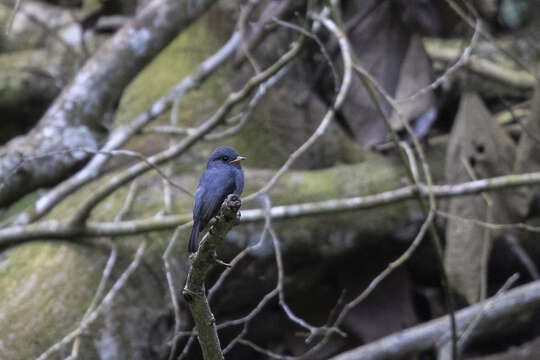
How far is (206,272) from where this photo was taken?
1689 mm

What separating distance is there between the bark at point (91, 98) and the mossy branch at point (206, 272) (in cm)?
235

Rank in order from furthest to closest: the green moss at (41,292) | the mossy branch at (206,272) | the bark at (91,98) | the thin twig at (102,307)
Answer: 1. the bark at (91,98)
2. the green moss at (41,292)
3. the thin twig at (102,307)
4. the mossy branch at (206,272)

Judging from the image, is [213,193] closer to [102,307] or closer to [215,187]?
[215,187]

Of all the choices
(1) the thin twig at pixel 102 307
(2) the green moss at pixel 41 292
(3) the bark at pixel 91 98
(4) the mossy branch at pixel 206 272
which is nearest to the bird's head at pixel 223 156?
(4) the mossy branch at pixel 206 272

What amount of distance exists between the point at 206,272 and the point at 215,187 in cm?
57

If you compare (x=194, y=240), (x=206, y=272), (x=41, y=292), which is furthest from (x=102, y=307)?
(x=206, y=272)

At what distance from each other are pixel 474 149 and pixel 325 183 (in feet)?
3.23

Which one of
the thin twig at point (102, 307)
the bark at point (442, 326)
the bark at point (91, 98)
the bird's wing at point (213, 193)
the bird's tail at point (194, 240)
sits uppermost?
the bark at point (91, 98)

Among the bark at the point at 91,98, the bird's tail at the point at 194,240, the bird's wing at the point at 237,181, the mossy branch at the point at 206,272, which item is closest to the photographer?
the mossy branch at the point at 206,272

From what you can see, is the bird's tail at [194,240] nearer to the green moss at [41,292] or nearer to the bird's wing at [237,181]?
the bird's wing at [237,181]

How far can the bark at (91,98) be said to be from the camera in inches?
152

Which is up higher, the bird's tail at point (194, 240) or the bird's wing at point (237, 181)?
the bird's wing at point (237, 181)

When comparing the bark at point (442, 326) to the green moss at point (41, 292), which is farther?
the bark at point (442, 326)

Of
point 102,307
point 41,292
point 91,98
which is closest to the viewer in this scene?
point 102,307
